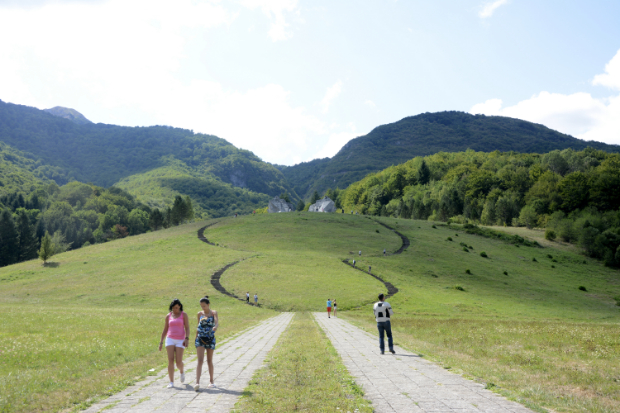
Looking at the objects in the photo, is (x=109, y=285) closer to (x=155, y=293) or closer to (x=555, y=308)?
(x=155, y=293)

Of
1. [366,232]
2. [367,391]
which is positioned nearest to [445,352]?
[367,391]

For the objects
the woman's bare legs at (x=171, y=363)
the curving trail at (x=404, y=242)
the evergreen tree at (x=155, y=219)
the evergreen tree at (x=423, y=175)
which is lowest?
the curving trail at (x=404, y=242)

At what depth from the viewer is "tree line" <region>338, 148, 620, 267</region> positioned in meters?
97.3

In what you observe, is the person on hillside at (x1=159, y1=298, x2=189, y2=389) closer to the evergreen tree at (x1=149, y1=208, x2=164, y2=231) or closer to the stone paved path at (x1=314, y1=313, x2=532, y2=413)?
the stone paved path at (x1=314, y1=313, x2=532, y2=413)

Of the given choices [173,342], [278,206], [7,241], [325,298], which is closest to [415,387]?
[173,342]

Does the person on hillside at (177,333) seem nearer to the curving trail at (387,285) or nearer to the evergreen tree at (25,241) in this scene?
the curving trail at (387,285)

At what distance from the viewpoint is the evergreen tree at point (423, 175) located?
18300cm

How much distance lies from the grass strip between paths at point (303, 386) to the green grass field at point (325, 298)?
4.06 m

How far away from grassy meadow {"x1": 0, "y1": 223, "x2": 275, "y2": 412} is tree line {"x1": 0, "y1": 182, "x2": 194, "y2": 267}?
36626 millimetres

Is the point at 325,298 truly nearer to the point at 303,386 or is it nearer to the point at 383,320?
the point at 383,320

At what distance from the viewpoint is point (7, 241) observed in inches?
3957

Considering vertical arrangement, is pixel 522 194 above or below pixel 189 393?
above

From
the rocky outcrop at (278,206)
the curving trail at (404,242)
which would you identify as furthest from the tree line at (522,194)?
the rocky outcrop at (278,206)

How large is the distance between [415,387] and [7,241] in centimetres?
12663
